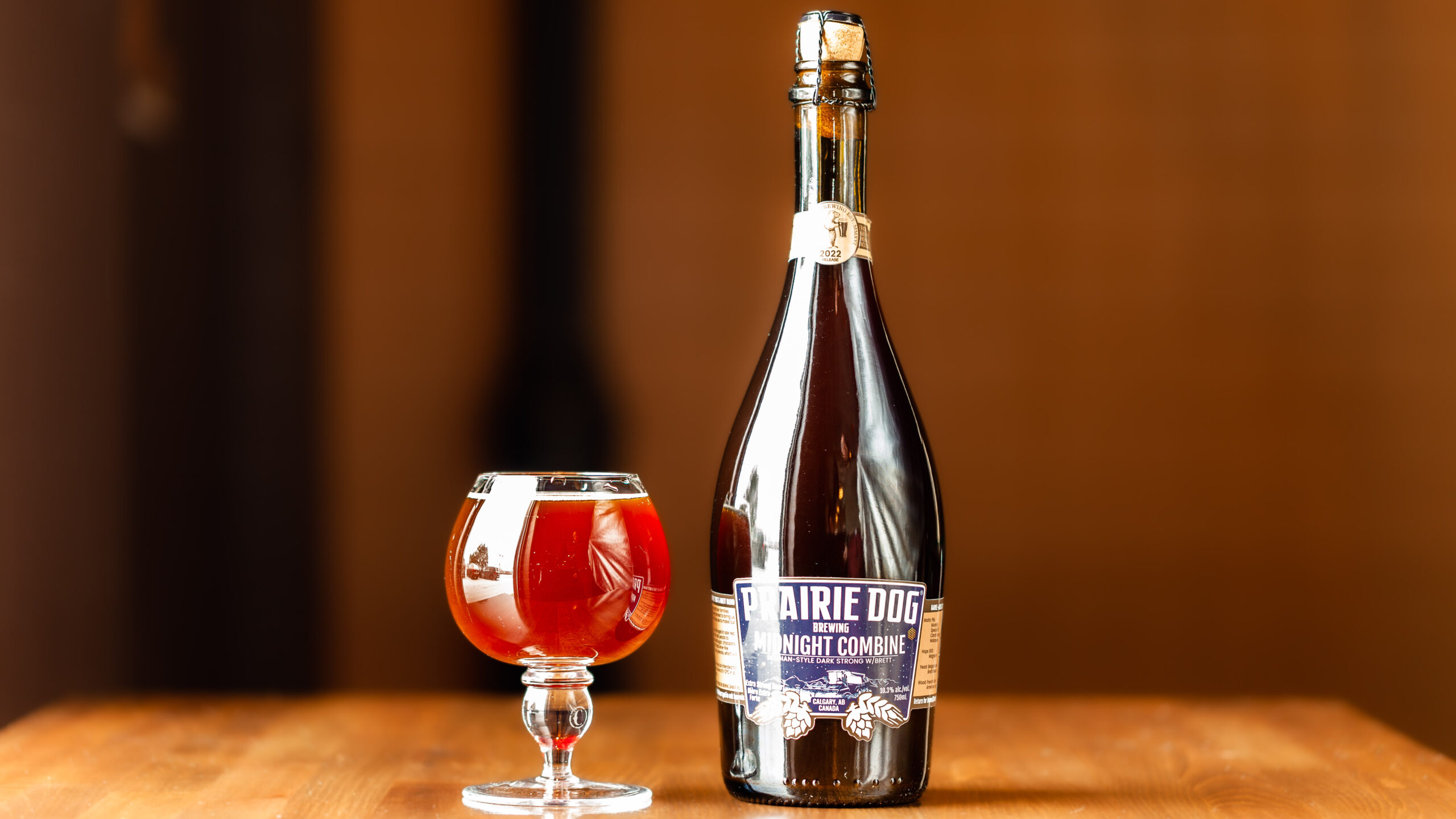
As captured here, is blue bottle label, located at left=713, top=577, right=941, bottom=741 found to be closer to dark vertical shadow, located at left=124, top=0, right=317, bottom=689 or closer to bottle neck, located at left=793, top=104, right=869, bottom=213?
bottle neck, located at left=793, top=104, right=869, bottom=213

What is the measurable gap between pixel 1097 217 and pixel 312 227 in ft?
3.69

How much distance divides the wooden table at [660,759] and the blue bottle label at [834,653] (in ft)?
0.20

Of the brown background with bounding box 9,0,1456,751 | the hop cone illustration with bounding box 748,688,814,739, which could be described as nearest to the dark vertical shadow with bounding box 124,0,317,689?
the brown background with bounding box 9,0,1456,751

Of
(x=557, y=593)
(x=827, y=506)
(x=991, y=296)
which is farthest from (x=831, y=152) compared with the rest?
(x=991, y=296)

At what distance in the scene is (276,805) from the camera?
89cm

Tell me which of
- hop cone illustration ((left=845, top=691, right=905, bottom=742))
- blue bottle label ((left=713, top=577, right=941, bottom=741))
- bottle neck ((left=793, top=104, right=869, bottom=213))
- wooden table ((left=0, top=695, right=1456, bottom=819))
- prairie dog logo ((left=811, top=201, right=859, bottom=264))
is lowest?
wooden table ((left=0, top=695, right=1456, bottom=819))

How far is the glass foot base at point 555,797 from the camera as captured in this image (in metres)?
0.87

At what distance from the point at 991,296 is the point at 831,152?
113 centimetres

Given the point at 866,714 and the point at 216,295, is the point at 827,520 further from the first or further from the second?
the point at 216,295

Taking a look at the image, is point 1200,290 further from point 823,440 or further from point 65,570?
point 65,570

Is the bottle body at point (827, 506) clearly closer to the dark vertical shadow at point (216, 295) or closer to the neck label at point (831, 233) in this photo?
the neck label at point (831, 233)

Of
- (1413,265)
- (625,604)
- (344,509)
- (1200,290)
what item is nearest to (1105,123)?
(1200,290)

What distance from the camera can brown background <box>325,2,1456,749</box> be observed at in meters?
2.03

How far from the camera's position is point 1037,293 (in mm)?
2039
